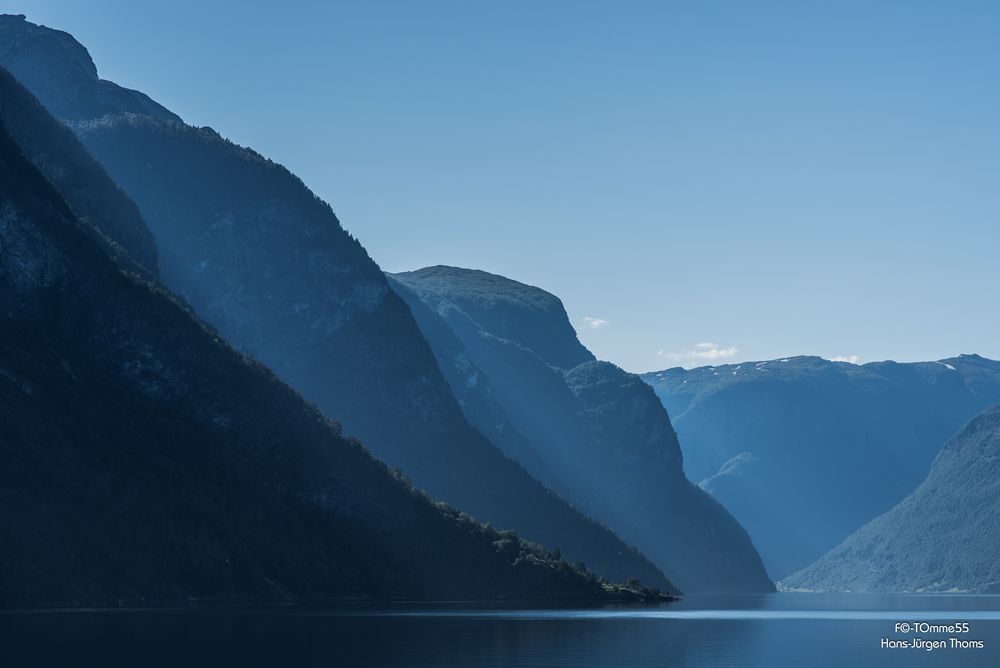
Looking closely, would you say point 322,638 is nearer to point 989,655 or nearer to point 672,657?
point 672,657

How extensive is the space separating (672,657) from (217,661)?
4721 centimetres

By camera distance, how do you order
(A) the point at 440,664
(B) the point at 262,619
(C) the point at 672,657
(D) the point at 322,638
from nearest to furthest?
1. (A) the point at 440,664
2. (C) the point at 672,657
3. (D) the point at 322,638
4. (B) the point at 262,619

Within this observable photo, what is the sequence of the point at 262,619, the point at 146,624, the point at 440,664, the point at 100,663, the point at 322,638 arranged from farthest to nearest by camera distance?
the point at 262,619, the point at 146,624, the point at 322,638, the point at 440,664, the point at 100,663

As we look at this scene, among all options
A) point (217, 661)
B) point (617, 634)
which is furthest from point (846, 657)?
point (217, 661)

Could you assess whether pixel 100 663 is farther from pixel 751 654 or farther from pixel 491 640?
pixel 751 654

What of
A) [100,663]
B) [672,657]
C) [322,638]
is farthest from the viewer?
[322,638]

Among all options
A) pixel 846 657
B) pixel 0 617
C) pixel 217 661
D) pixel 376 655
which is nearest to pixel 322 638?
pixel 376 655

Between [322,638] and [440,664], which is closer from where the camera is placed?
[440,664]

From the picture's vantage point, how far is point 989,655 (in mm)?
150875

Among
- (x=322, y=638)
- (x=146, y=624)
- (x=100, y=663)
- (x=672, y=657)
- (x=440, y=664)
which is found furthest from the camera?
(x=146, y=624)

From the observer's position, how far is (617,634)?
597 ft

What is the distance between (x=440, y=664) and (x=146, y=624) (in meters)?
53.9

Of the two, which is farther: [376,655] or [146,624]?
[146,624]

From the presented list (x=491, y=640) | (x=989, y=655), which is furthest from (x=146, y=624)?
(x=989, y=655)
